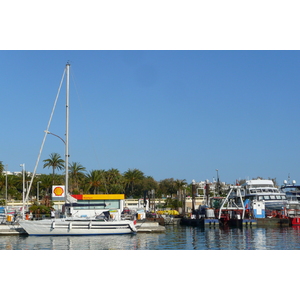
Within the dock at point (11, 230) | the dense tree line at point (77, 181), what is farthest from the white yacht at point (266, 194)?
the dock at point (11, 230)

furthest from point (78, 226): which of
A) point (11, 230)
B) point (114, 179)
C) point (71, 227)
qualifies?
point (114, 179)

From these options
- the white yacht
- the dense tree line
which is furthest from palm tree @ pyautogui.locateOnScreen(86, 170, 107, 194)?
the white yacht

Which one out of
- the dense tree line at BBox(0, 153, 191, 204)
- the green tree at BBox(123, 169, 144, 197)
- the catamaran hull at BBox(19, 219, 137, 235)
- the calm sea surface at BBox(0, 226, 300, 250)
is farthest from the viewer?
the green tree at BBox(123, 169, 144, 197)

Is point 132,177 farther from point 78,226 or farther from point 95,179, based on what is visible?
point 78,226

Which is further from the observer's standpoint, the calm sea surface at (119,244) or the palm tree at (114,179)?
the palm tree at (114,179)

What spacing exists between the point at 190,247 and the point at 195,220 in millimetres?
33380

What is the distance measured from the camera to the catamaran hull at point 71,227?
140ft

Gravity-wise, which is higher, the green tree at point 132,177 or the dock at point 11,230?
the green tree at point 132,177

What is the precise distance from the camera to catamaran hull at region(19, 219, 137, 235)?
42562mm

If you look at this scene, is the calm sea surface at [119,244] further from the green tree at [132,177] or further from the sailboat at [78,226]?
the green tree at [132,177]

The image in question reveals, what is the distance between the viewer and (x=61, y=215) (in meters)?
46.5

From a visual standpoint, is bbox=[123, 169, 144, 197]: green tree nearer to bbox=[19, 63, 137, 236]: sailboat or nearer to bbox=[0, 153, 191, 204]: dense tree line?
bbox=[0, 153, 191, 204]: dense tree line

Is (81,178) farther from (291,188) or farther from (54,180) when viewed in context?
(291,188)

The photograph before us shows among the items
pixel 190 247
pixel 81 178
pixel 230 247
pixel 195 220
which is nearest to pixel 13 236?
pixel 190 247
